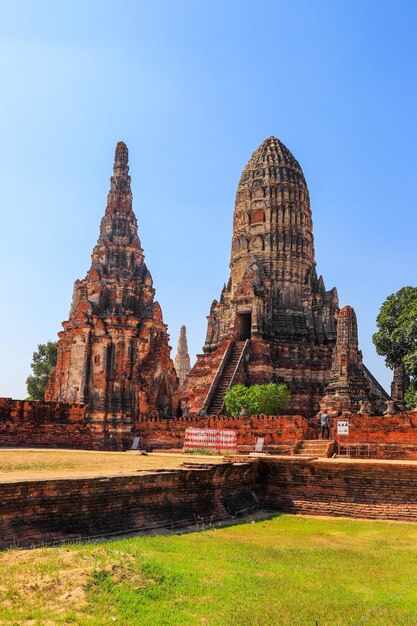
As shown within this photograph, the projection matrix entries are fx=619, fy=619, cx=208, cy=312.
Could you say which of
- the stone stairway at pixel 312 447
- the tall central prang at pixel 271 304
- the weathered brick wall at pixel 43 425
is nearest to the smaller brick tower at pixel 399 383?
the tall central prang at pixel 271 304

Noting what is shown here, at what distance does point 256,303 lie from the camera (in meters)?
38.2

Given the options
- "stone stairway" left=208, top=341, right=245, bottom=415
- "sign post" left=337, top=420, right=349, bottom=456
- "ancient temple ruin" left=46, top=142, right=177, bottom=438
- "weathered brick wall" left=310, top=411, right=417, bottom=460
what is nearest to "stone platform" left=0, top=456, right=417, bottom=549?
"sign post" left=337, top=420, right=349, bottom=456

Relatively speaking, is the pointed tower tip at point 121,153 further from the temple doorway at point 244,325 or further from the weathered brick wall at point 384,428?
the weathered brick wall at point 384,428

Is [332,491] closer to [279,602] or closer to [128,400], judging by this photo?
[279,602]

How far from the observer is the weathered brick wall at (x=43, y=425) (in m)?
25.8

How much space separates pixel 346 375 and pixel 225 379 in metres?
7.72

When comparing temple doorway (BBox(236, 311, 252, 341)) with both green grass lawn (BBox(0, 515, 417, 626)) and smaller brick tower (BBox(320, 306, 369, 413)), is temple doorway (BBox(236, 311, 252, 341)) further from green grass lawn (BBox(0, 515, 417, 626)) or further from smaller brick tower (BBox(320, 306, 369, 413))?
green grass lawn (BBox(0, 515, 417, 626))

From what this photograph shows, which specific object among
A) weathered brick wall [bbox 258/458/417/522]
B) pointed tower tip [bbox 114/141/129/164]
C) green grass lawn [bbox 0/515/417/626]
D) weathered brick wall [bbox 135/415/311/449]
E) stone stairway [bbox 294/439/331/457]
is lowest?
green grass lawn [bbox 0/515/417/626]

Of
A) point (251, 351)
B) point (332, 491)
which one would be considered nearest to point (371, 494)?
point (332, 491)

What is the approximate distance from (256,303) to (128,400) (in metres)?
11.0

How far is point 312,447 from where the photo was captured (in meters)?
22.6

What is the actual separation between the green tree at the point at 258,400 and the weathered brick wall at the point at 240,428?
173 inches

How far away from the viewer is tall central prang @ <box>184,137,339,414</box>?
35781 mm

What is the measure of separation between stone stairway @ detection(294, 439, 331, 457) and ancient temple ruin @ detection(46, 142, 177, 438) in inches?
398
